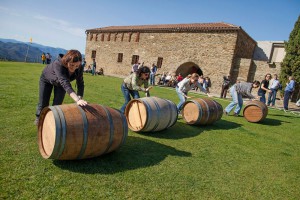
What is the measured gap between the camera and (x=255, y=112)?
29.5 feet

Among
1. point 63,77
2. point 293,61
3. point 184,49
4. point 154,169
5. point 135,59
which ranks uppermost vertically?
point 184,49

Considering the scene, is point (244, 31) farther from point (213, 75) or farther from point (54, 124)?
point (54, 124)

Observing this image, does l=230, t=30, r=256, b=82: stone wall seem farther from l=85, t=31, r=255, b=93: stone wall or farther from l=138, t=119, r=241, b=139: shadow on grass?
l=138, t=119, r=241, b=139: shadow on grass

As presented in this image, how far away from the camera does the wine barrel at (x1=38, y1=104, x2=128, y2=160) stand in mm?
3309

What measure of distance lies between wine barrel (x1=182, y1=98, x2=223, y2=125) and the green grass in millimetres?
835

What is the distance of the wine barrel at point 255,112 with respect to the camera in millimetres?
8875

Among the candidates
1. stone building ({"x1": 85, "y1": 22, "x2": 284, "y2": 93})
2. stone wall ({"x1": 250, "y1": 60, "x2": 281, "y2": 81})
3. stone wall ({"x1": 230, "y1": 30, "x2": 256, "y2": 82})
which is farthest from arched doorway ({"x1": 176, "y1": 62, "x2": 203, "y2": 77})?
stone wall ({"x1": 250, "y1": 60, "x2": 281, "y2": 81})

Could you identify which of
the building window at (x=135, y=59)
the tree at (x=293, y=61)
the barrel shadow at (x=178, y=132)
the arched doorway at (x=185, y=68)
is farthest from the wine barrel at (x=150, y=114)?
the building window at (x=135, y=59)

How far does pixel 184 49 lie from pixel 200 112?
19919 mm

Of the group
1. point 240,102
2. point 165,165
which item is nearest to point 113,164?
point 165,165

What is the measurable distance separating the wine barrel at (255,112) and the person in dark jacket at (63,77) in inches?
271

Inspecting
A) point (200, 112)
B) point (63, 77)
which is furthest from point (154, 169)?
point (200, 112)

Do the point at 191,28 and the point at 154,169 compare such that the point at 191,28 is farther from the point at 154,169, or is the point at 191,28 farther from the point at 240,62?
the point at 154,169

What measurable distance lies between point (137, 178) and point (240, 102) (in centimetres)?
739
